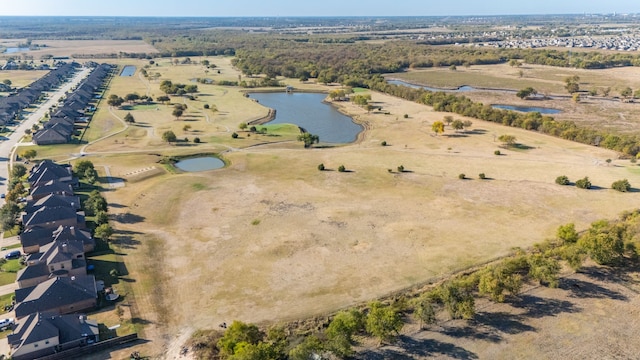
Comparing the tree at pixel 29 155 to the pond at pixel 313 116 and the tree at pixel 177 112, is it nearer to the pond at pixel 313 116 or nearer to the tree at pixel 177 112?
the tree at pixel 177 112

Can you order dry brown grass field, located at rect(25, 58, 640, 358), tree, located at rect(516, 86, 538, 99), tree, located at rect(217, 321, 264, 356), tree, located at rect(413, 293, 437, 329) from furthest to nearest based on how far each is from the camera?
1. tree, located at rect(516, 86, 538, 99)
2. dry brown grass field, located at rect(25, 58, 640, 358)
3. tree, located at rect(413, 293, 437, 329)
4. tree, located at rect(217, 321, 264, 356)

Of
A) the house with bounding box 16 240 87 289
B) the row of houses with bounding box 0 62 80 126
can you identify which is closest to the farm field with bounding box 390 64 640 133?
the house with bounding box 16 240 87 289

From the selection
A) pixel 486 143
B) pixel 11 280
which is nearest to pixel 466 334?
pixel 11 280

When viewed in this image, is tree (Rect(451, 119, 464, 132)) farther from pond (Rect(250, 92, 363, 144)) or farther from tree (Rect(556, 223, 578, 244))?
tree (Rect(556, 223, 578, 244))

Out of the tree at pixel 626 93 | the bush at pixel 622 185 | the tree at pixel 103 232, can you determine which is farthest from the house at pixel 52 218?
the tree at pixel 626 93

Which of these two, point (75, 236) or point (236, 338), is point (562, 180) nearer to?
point (236, 338)

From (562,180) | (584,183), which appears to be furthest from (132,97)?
(584,183)

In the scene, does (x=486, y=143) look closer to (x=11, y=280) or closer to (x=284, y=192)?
(x=284, y=192)
